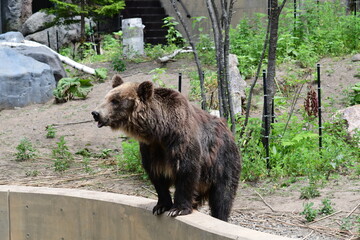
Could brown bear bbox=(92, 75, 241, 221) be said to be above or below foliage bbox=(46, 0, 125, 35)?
below

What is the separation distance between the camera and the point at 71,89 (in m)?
13.2

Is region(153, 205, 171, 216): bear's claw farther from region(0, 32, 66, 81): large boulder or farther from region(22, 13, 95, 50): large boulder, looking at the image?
region(22, 13, 95, 50): large boulder

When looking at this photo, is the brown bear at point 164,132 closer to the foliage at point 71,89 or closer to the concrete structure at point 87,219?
the concrete structure at point 87,219

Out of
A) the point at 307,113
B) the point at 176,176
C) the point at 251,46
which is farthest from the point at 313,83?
the point at 176,176

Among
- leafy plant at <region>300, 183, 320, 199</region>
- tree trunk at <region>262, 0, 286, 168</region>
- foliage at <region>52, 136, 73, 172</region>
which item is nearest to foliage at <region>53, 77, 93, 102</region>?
foliage at <region>52, 136, 73, 172</region>

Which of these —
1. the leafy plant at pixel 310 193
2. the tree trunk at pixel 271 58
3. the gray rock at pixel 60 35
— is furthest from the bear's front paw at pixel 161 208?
the gray rock at pixel 60 35

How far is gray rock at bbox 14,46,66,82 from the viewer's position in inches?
563

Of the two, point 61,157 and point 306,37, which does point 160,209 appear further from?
point 306,37

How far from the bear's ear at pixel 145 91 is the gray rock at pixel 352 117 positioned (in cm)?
538

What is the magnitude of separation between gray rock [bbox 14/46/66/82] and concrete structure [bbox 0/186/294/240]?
7.83m

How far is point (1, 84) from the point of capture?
13195mm

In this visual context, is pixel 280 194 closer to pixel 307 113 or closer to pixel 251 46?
pixel 307 113

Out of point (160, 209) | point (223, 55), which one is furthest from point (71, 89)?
point (160, 209)

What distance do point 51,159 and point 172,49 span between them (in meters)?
7.16
